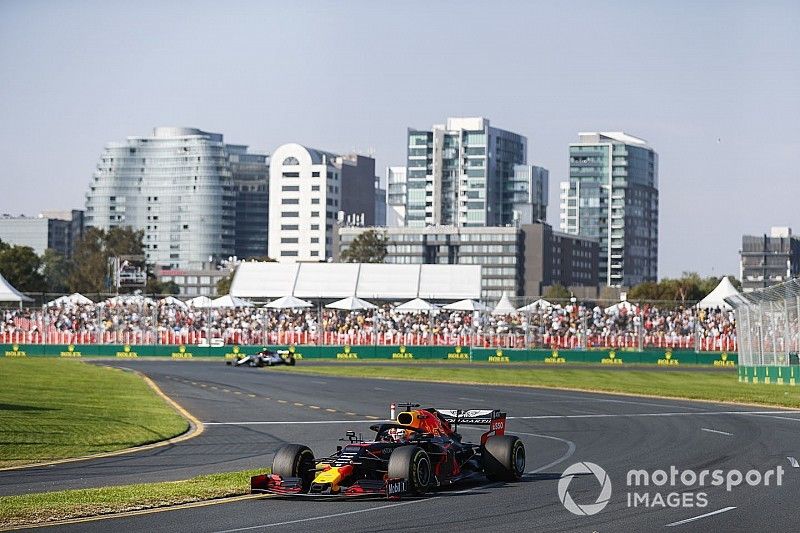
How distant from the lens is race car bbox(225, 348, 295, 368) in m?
67.5

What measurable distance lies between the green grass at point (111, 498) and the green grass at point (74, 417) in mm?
5162

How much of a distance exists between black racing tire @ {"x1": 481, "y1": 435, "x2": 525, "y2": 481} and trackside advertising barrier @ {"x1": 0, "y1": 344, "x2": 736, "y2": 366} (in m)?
51.4

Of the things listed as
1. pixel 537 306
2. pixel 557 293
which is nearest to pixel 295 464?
pixel 537 306

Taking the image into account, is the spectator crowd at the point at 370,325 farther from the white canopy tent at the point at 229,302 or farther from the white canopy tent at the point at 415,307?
the white canopy tent at the point at 229,302

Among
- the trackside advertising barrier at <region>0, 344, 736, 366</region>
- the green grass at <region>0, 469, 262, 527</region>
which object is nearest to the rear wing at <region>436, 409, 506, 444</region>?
the green grass at <region>0, 469, 262, 527</region>

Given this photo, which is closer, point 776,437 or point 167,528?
point 167,528

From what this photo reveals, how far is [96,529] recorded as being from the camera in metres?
15.3

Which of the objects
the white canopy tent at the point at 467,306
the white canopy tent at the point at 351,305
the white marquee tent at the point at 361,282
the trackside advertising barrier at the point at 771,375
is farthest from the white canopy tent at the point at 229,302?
the trackside advertising barrier at the point at 771,375

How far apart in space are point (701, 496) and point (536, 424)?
14029mm

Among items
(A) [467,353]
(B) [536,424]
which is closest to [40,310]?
(A) [467,353]

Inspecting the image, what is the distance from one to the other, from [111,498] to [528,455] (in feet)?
31.1

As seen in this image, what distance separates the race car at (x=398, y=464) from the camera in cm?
1792

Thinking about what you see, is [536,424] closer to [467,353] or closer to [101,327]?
[467,353]

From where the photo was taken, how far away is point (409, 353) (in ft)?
250
